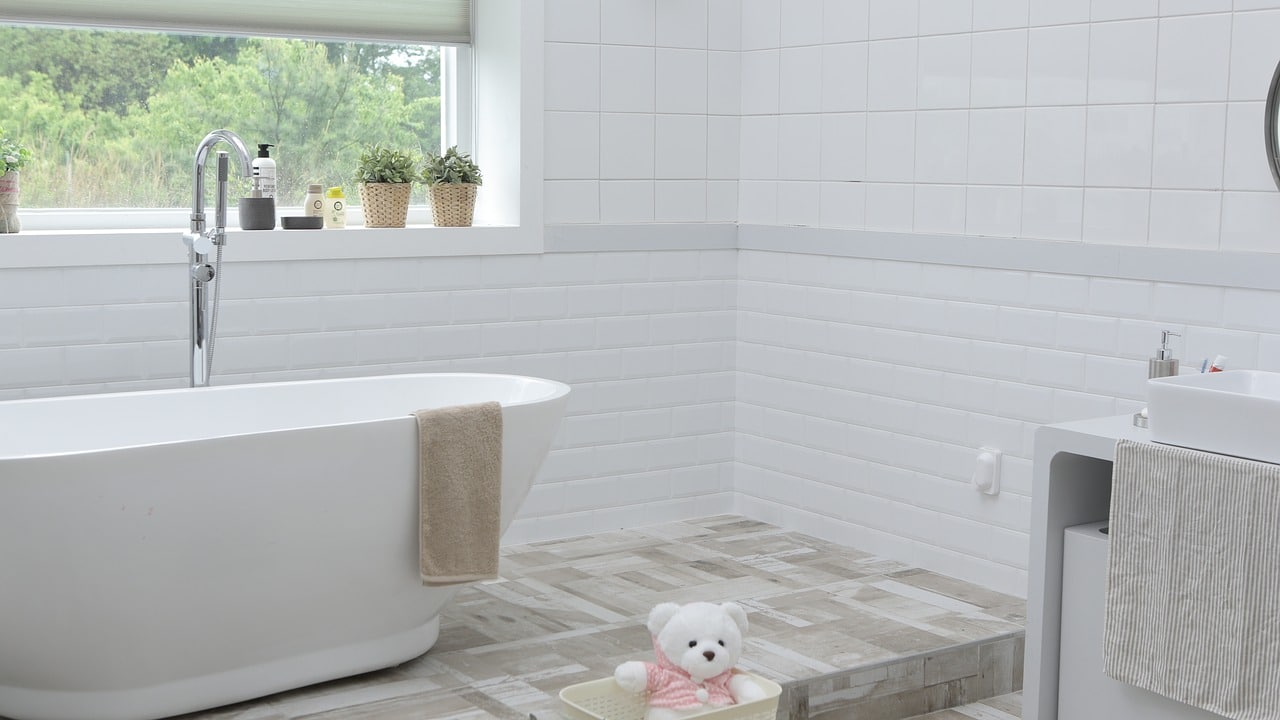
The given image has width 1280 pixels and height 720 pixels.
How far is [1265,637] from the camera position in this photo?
2691mm

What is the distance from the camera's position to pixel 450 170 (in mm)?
4586

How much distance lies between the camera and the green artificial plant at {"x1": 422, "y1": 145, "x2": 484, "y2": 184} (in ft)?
15.0

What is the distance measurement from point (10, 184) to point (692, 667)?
8.04ft

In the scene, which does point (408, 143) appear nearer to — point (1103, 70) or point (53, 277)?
point (53, 277)

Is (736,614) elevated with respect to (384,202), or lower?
lower

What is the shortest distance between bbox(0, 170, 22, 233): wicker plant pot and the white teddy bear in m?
2.27

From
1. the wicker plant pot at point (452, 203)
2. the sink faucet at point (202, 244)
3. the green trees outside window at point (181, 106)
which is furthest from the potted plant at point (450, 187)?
the sink faucet at point (202, 244)

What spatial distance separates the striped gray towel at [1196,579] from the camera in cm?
269

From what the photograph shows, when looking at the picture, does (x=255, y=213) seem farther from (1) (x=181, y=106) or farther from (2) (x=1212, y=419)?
(2) (x=1212, y=419)

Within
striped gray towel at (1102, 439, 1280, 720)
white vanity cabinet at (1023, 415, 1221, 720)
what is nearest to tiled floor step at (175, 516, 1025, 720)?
white vanity cabinet at (1023, 415, 1221, 720)

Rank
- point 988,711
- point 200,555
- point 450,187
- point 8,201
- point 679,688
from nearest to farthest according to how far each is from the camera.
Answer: point 679,688, point 200,555, point 988,711, point 8,201, point 450,187

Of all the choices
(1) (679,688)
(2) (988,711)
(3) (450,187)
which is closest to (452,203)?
(3) (450,187)

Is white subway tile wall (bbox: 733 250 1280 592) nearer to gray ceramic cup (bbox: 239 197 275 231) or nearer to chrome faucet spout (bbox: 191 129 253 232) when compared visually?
gray ceramic cup (bbox: 239 197 275 231)

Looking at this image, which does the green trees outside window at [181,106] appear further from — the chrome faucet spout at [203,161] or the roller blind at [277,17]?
the chrome faucet spout at [203,161]
